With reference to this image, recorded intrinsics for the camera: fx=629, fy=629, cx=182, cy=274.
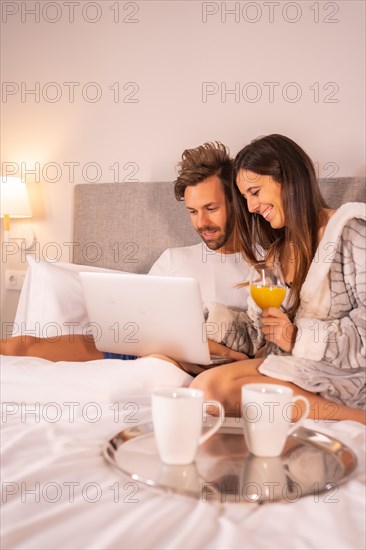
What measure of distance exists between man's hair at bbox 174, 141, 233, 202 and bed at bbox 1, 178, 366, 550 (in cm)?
103

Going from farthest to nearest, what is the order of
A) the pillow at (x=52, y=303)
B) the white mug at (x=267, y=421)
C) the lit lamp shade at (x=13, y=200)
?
the lit lamp shade at (x=13, y=200)
the pillow at (x=52, y=303)
the white mug at (x=267, y=421)

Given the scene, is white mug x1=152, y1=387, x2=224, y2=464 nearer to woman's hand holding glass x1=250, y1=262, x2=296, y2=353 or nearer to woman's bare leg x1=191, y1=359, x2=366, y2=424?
woman's bare leg x1=191, y1=359, x2=366, y2=424

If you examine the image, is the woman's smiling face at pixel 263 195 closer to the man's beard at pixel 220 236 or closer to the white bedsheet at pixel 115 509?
the man's beard at pixel 220 236

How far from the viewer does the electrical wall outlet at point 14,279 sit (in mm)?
3012

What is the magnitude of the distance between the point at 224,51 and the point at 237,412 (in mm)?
1704

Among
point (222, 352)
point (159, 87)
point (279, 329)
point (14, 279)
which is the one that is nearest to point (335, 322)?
point (279, 329)

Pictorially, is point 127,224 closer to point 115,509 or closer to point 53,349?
point 53,349

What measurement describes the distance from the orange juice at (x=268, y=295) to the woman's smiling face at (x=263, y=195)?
354mm

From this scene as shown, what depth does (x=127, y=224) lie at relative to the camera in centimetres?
267

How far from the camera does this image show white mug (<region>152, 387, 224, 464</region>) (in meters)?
0.91

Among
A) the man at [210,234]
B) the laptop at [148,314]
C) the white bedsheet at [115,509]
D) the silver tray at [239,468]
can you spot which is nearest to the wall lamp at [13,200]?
the man at [210,234]

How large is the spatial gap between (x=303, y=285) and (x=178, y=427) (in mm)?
914

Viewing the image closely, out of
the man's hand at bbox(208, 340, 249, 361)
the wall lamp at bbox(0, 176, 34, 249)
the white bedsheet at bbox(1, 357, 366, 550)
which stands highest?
the wall lamp at bbox(0, 176, 34, 249)

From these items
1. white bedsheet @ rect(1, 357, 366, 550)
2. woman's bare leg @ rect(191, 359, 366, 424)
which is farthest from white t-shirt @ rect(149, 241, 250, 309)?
white bedsheet @ rect(1, 357, 366, 550)
